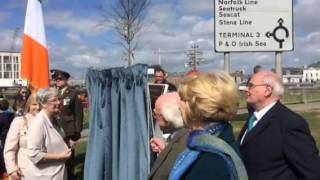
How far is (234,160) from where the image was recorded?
270cm

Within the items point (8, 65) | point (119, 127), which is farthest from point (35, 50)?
point (8, 65)

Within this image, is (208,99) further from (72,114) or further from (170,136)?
(72,114)

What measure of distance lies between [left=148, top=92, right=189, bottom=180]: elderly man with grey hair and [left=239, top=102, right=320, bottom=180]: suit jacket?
0.64 meters

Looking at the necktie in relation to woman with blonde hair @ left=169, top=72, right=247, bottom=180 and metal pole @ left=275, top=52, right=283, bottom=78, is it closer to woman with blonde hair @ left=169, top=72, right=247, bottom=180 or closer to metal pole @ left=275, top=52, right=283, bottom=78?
woman with blonde hair @ left=169, top=72, right=247, bottom=180

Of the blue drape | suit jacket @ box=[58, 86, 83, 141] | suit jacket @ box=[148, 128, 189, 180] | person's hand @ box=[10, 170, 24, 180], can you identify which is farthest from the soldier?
suit jacket @ box=[148, 128, 189, 180]

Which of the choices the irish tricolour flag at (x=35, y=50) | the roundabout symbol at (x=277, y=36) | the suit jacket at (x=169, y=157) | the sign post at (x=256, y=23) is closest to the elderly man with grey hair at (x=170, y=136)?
the suit jacket at (x=169, y=157)

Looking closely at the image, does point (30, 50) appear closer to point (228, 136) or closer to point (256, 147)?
point (256, 147)

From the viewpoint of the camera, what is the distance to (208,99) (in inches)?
109

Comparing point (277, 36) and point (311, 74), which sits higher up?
point (311, 74)

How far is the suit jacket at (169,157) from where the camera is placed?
3307mm

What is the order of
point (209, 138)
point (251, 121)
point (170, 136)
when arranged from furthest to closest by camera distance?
point (251, 121) < point (170, 136) < point (209, 138)

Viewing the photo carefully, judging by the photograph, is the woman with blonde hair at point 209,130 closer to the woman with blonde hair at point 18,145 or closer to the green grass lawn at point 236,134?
the green grass lawn at point 236,134

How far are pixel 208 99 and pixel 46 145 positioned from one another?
3.25 metres

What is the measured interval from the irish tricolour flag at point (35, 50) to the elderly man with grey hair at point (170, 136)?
10.8 ft
